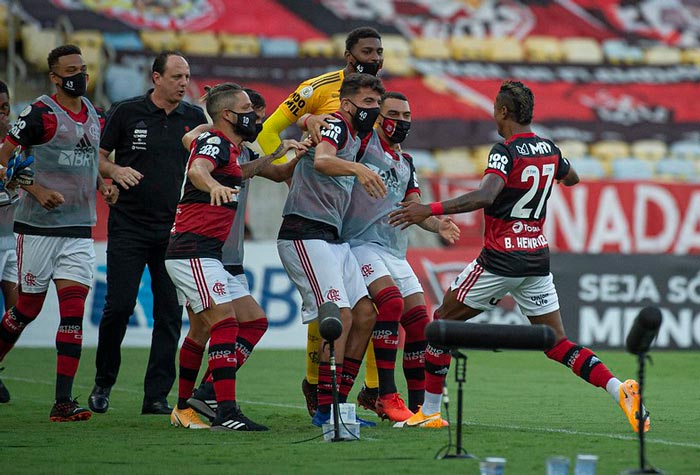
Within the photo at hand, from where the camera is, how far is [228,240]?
9031mm

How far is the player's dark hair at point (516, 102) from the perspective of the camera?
809 centimetres

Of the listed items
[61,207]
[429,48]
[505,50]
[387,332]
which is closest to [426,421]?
[387,332]

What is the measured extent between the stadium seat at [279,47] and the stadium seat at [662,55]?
766 cm

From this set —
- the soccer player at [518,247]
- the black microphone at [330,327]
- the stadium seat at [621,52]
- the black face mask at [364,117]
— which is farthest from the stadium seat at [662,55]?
the black microphone at [330,327]

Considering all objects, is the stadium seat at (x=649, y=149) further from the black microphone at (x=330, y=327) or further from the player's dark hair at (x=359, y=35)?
the black microphone at (x=330, y=327)

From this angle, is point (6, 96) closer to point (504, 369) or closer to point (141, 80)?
point (504, 369)

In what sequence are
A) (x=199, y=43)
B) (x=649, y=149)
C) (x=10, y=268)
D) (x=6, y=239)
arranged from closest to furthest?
(x=6, y=239) < (x=10, y=268) < (x=199, y=43) < (x=649, y=149)

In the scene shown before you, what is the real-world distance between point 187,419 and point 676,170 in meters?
16.5

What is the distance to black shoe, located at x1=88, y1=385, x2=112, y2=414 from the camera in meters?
9.16

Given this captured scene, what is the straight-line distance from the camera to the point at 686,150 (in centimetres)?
2370

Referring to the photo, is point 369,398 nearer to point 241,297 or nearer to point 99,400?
point 241,297

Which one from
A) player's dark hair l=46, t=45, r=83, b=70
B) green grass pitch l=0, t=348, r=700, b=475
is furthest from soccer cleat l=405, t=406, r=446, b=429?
player's dark hair l=46, t=45, r=83, b=70

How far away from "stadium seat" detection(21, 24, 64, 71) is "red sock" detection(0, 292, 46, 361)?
40.3 feet

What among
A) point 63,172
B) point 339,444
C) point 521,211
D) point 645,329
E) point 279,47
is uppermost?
point 279,47
